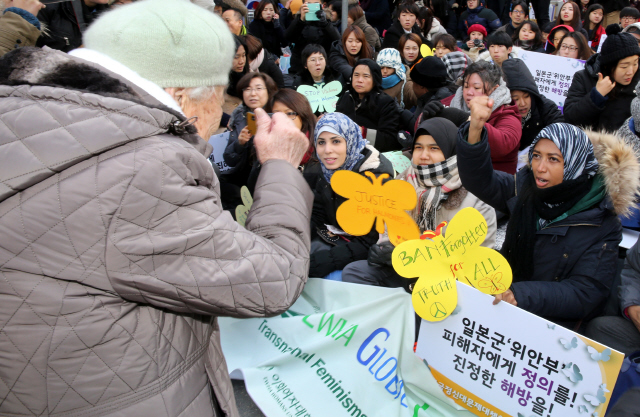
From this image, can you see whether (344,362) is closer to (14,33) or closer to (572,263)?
(572,263)

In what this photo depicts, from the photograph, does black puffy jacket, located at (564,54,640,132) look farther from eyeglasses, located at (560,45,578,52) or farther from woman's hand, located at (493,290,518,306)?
woman's hand, located at (493,290,518,306)

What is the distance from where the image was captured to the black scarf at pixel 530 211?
7.31 ft

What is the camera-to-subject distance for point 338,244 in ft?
10.6

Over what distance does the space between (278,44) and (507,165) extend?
5.48 metres

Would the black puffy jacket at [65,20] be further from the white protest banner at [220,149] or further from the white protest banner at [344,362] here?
the white protest banner at [344,362]

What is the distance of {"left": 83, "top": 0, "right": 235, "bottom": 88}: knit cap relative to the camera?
1.16m

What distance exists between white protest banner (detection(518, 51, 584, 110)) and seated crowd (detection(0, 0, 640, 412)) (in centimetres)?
46

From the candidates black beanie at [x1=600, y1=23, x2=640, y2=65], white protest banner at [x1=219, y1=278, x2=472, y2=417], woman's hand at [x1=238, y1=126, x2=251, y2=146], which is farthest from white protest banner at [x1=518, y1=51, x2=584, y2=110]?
white protest banner at [x1=219, y1=278, x2=472, y2=417]

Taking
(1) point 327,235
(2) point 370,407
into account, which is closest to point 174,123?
(2) point 370,407

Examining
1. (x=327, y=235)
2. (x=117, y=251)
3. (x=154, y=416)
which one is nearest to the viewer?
(x=117, y=251)

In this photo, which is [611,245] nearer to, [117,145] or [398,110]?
[117,145]

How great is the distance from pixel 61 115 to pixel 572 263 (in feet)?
7.00

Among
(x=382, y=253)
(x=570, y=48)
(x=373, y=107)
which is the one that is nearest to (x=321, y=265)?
(x=382, y=253)

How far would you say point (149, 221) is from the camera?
991 mm
